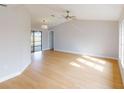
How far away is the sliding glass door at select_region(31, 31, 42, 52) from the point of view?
10692 millimetres

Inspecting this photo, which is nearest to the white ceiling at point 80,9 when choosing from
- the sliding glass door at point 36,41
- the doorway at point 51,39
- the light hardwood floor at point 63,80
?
the light hardwood floor at point 63,80

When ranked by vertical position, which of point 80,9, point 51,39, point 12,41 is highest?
point 80,9

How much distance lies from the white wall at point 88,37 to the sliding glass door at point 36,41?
48.5 inches

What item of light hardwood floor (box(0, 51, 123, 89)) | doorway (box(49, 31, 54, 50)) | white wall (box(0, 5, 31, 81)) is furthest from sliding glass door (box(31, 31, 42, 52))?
light hardwood floor (box(0, 51, 123, 89))

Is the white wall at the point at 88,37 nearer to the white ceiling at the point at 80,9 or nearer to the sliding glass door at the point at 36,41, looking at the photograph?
the sliding glass door at the point at 36,41

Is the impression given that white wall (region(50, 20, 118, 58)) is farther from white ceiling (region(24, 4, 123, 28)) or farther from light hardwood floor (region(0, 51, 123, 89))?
light hardwood floor (region(0, 51, 123, 89))

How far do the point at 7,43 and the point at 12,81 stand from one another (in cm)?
126

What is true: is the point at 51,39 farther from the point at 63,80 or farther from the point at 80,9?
the point at 63,80

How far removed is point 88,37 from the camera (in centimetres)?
962

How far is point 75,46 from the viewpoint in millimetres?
10445

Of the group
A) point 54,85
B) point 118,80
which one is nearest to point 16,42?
point 54,85

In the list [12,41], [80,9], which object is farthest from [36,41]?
[12,41]

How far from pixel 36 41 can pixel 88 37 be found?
4.01 metres

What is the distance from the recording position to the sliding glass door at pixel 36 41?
10.7m
